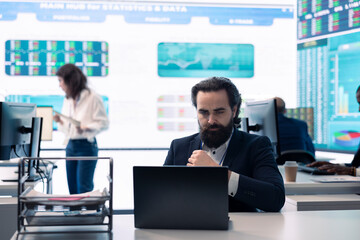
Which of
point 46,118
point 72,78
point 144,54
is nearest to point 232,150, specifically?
point 46,118

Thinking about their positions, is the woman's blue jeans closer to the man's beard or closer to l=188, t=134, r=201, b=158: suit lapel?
l=188, t=134, r=201, b=158: suit lapel

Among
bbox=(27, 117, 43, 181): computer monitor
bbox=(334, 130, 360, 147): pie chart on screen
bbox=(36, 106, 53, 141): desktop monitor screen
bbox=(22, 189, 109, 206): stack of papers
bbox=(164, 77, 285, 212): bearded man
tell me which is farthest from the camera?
bbox=(334, 130, 360, 147): pie chart on screen

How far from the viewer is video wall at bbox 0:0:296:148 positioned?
4711 millimetres

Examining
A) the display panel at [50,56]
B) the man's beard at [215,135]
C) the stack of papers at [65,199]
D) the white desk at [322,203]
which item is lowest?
the white desk at [322,203]

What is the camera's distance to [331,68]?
4.89 metres

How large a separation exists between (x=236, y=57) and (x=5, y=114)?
10.6 ft

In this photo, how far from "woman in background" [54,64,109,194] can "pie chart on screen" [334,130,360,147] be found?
2.75m

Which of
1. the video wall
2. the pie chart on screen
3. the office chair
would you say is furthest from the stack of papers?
the pie chart on screen

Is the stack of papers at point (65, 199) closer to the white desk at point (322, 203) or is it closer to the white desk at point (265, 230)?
the white desk at point (265, 230)

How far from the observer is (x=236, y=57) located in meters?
5.03

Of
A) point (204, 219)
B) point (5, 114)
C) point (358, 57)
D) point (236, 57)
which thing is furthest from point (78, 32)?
point (204, 219)

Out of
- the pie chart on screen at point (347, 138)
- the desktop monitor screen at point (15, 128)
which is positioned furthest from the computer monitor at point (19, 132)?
the pie chart on screen at point (347, 138)

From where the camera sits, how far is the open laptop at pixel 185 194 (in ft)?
4.34

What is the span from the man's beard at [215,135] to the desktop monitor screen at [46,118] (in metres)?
1.57
